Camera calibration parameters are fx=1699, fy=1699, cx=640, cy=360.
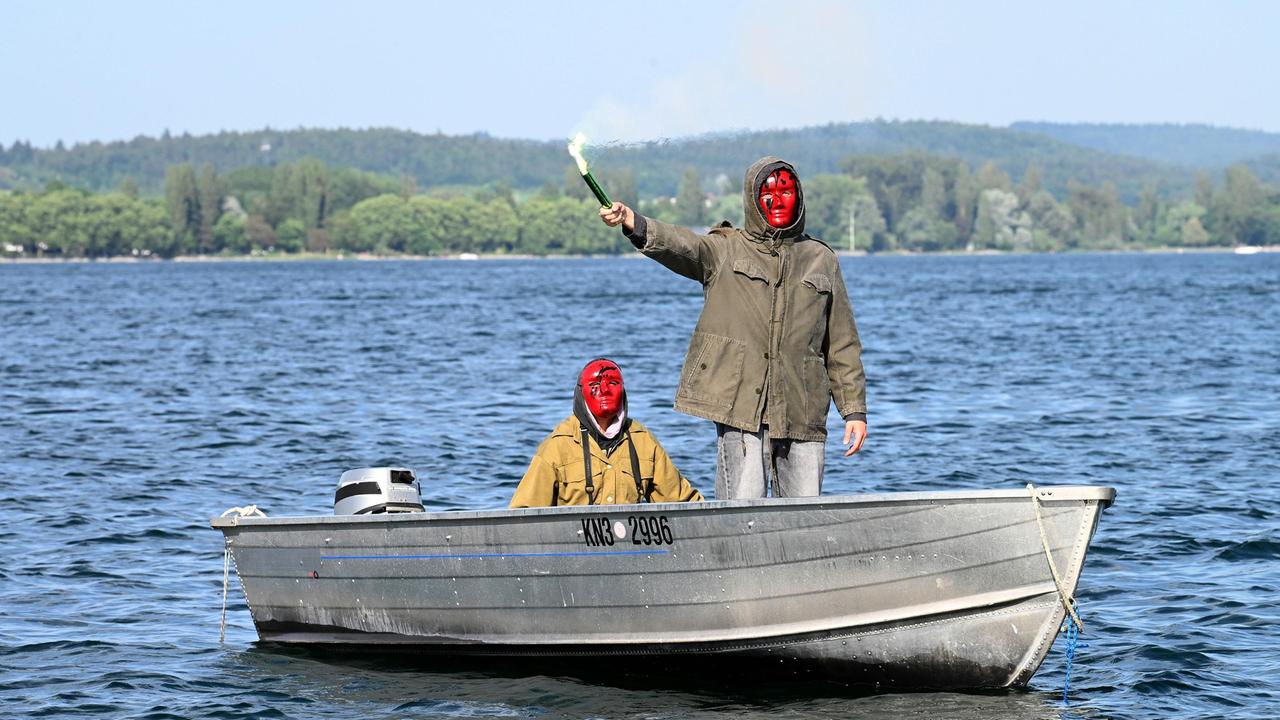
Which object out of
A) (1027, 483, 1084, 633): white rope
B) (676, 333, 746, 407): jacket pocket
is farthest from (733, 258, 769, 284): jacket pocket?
(1027, 483, 1084, 633): white rope

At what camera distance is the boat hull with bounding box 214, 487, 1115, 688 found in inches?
356

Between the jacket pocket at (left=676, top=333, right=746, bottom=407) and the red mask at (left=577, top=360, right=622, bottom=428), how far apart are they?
765mm

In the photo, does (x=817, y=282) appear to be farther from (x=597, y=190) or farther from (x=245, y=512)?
(x=245, y=512)

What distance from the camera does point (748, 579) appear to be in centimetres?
945

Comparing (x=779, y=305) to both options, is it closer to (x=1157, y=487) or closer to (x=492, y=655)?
(x=492, y=655)

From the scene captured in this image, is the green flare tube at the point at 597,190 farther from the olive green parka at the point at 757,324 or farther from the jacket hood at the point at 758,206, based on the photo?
the jacket hood at the point at 758,206

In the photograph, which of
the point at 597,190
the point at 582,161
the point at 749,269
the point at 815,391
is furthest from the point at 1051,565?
the point at 582,161

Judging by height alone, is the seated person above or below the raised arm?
below

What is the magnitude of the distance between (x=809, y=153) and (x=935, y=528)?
21724mm

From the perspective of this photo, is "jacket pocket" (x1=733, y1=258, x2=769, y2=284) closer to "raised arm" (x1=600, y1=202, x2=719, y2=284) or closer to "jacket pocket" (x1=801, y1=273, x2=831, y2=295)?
"raised arm" (x1=600, y1=202, x2=719, y2=284)

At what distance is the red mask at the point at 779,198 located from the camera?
9148 millimetres

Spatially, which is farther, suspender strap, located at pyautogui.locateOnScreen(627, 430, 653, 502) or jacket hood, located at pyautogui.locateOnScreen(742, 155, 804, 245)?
suspender strap, located at pyautogui.locateOnScreen(627, 430, 653, 502)

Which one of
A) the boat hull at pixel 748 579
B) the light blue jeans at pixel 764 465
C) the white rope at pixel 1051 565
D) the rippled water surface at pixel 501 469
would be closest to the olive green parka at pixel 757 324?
the light blue jeans at pixel 764 465

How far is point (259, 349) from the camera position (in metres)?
43.1
